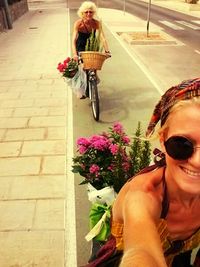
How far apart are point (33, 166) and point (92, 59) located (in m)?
2.50

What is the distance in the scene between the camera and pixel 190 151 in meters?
1.69

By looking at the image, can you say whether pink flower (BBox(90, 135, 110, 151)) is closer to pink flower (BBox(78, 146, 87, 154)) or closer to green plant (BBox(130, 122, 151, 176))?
pink flower (BBox(78, 146, 87, 154))

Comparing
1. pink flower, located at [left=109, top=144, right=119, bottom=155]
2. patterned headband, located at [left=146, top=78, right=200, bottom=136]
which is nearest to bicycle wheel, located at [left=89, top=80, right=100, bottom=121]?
pink flower, located at [left=109, top=144, right=119, bottom=155]

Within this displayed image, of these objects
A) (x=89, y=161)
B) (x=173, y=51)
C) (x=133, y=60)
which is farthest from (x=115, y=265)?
(x=173, y=51)

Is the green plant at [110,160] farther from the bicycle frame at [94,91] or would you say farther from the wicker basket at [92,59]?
the bicycle frame at [94,91]

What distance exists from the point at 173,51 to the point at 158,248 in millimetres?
14093

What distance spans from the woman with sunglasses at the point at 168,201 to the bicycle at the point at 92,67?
4.60m

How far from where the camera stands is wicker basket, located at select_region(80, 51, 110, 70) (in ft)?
21.1

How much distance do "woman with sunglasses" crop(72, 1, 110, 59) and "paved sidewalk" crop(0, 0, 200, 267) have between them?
1.60 m

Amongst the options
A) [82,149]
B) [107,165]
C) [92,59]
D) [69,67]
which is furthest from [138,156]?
[69,67]

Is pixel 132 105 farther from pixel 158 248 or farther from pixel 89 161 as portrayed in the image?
pixel 158 248

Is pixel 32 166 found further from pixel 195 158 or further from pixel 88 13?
pixel 195 158

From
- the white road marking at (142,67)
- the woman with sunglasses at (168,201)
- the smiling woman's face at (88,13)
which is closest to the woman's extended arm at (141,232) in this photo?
the woman with sunglasses at (168,201)

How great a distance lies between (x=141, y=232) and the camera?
1604 mm
